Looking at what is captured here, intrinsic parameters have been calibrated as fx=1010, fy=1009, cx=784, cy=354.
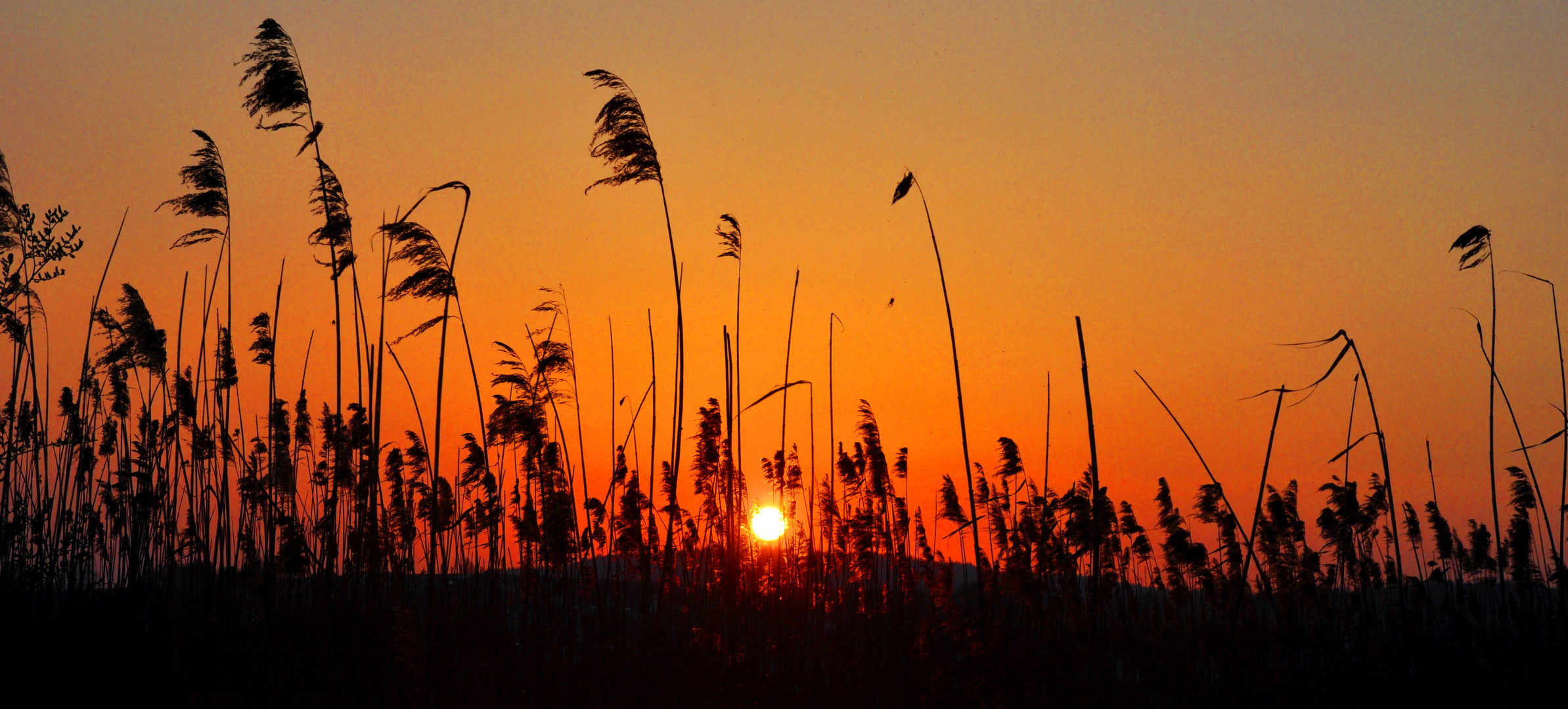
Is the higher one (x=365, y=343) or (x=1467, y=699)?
(x=365, y=343)

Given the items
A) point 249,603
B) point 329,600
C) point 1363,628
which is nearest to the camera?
point 329,600

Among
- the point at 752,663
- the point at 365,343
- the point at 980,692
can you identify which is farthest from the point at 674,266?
the point at 980,692

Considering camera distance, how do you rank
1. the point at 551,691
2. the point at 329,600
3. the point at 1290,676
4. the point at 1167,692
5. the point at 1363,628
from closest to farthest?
1. the point at 329,600
2. the point at 551,691
3. the point at 1167,692
4. the point at 1290,676
5. the point at 1363,628

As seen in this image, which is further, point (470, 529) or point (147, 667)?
point (470, 529)

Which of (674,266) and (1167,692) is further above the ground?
(674,266)

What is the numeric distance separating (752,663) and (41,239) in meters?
5.57

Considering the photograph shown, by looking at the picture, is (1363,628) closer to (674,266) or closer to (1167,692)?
(1167,692)

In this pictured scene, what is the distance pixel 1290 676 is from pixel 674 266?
566 centimetres

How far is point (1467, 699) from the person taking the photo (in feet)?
21.2

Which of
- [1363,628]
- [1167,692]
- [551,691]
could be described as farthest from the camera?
[1363,628]

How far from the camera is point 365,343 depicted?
282 inches

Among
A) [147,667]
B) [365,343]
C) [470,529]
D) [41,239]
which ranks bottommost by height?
[147,667]

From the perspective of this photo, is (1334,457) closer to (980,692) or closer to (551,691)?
(980,692)

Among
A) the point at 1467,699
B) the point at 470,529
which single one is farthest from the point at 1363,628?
the point at 470,529
